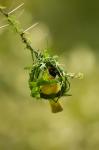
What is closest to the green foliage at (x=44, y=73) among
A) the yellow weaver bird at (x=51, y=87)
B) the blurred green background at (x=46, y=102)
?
the yellow weaver bird at (x=51, y=87)

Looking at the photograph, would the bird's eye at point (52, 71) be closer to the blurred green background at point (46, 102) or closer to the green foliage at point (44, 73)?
the green foliage at point (44, 73)

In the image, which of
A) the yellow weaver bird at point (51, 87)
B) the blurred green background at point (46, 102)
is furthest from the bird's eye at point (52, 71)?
the blurred green background at point (46, 102)

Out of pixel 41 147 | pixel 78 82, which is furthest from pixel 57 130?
pixel 78 82

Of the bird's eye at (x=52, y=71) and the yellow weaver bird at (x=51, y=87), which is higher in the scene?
the bird's eye at (x=52, y=71)

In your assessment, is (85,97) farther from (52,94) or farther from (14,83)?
(52,94)

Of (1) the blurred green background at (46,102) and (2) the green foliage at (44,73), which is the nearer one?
(2) the green foliage at (44,73)

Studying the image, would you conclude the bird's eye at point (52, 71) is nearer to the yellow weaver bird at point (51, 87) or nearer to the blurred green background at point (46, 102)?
the yellow weaver bird at point (51, 87)

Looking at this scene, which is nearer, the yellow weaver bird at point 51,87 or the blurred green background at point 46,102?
the yellow weaver bird at point 51,87
